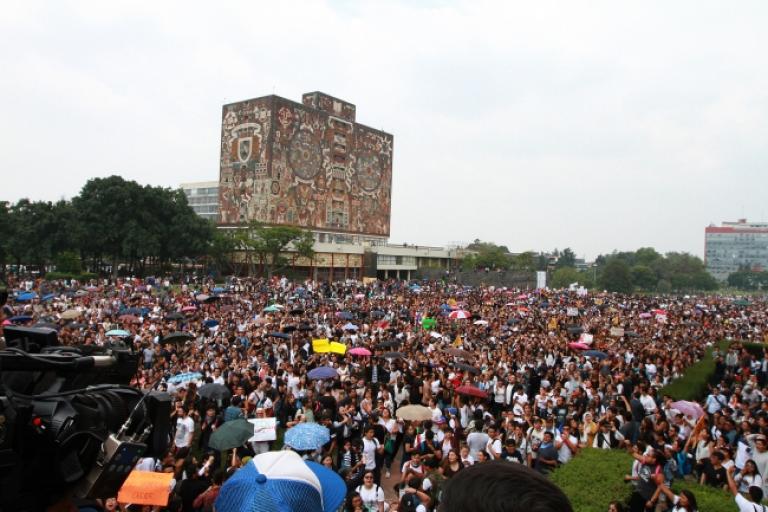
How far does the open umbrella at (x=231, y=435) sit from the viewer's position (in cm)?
739

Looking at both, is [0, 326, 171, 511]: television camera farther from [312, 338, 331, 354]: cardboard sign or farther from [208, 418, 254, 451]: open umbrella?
[312, 338, 331, 354]: cardboard sign

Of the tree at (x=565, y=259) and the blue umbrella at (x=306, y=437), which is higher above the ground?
the tree at (x=565, y=259)

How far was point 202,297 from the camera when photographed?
81.8ft

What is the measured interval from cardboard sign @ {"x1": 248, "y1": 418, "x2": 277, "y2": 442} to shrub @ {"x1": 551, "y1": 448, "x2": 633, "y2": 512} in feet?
13.5

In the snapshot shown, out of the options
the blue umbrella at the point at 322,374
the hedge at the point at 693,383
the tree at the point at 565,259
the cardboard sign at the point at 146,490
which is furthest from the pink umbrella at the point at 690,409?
the tree at the point at 565,259

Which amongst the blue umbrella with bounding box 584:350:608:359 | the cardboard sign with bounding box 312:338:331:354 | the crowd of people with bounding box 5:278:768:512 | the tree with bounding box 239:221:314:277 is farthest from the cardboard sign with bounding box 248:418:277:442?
the tree with bounding box 239:221:314:277

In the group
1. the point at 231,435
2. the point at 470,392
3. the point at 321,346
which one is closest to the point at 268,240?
the point at 321,346

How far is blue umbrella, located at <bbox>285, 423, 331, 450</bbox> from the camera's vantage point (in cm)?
712

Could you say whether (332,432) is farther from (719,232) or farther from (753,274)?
(719,232)

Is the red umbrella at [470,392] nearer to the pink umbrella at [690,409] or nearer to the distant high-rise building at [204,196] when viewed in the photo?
the pink umbrella at [690,409]

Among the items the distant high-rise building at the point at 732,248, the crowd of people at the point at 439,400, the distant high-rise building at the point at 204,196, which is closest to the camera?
the crowd of people at the point at 439,400

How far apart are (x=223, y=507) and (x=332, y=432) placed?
16.9 feet

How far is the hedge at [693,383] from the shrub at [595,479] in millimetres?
5344

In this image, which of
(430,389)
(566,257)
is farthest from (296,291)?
(566,257)
